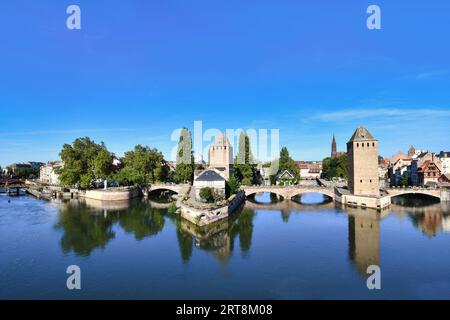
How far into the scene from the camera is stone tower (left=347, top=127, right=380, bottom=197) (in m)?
42.0

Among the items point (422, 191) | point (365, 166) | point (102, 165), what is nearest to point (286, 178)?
point (365, 166)

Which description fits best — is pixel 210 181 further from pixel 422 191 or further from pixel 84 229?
pixel 422 191

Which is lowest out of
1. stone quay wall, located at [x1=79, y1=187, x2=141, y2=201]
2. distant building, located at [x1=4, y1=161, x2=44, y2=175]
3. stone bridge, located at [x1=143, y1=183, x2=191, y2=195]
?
stone quay wall, located at [x1=79, y1=187, x2=141, y2=201]

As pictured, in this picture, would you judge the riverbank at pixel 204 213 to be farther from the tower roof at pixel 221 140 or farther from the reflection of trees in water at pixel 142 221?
the tower roof at pixel 221 140

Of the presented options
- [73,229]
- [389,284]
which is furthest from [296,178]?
[389,284]

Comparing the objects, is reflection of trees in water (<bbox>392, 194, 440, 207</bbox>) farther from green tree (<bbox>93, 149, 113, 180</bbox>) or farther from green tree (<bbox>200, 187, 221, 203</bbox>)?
green tree (<bbox>93, 149, 113, 180</bbox>)

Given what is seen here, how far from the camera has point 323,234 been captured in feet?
87.2

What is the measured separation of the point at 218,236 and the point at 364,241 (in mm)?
10574

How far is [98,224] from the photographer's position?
32031mm

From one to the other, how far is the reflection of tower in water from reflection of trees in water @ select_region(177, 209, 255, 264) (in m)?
6.80

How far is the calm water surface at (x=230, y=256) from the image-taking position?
1531 cm

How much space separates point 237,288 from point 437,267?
36.4ft

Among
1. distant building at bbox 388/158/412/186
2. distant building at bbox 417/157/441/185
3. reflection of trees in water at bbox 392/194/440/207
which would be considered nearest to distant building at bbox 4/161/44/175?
distant building at bbox 388/158/412/186

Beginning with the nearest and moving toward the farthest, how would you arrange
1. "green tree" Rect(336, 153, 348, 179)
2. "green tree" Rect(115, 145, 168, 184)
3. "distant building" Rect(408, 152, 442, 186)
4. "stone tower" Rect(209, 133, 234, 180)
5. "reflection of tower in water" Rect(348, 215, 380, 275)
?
"reflection of tower in water" Rect(348, 215, 380, 275) → "stone tower" Rect(209, 133, 234, 180) → "distant building" Rect(408, 152, 442, 186) → "green tree" Rect(115, 145, 168, 184) → "green tree" Rect(336, 153, 348, 179)
